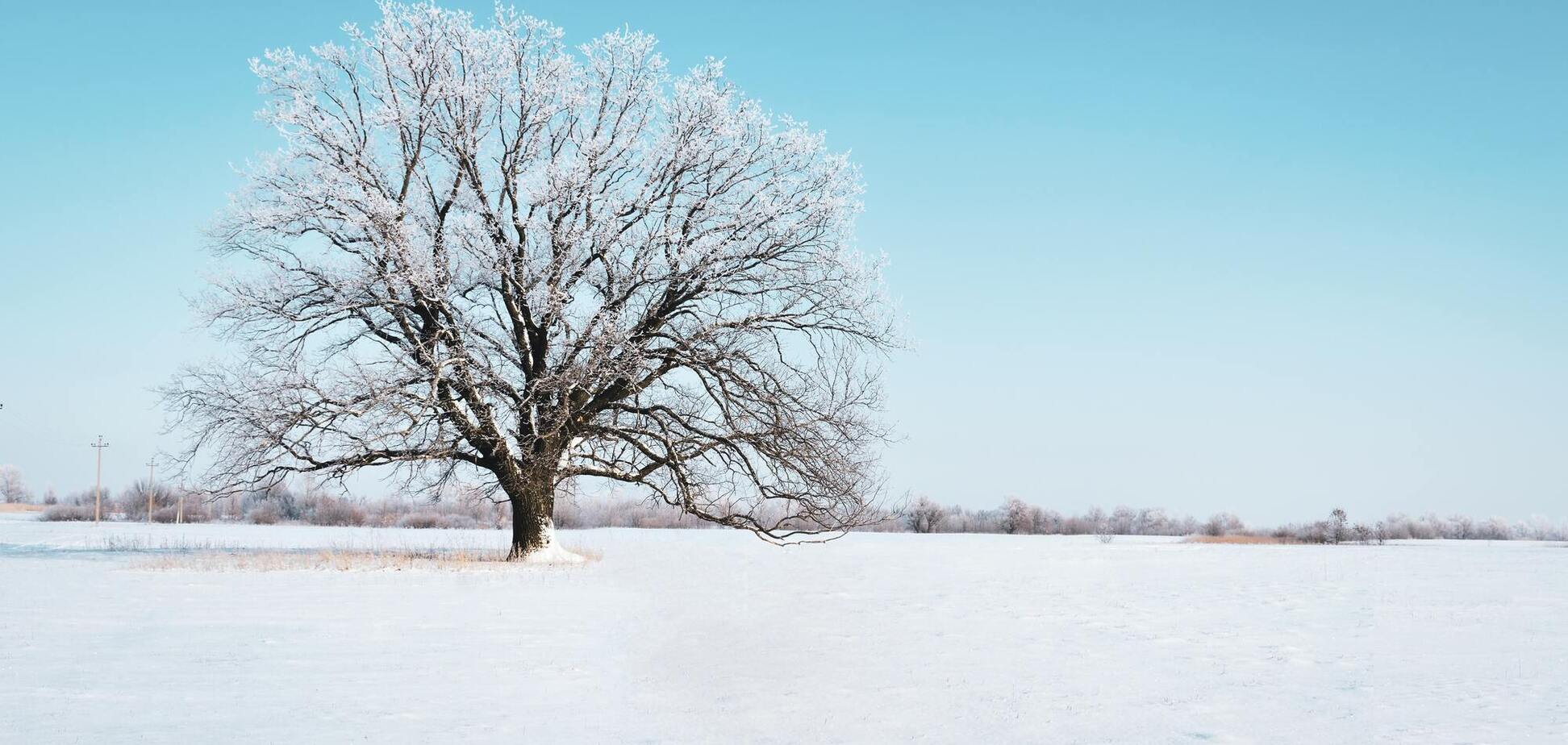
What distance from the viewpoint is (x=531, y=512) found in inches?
800

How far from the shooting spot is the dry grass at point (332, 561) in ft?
60.0

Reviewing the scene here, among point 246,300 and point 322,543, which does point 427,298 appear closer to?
point 246,300

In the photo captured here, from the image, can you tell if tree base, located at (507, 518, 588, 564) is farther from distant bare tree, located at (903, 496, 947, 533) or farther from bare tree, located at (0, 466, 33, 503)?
bare tree, located at (0, 466, 33, 503)

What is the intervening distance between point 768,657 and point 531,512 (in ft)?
38.6

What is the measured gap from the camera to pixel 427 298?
18781 mm

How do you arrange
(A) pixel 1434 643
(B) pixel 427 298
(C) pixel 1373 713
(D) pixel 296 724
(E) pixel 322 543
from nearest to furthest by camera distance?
(D) pixel 296 724, (C) pixel 1373 713, (A) pixel 1434 643, (B) pixel 427 298, (E) pixel 322 543

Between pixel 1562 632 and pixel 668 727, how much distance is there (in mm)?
10398

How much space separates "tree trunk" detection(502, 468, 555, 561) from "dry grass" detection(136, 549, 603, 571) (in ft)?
1.76

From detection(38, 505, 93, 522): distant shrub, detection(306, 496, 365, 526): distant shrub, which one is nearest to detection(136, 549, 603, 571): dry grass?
detection(306, 496, 365, 526): distant shrub

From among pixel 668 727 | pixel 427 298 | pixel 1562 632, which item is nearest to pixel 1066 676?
pixel 668 727

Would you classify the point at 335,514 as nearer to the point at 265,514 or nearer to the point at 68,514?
the point at 265,514

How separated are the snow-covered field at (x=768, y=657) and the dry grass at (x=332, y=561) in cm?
63

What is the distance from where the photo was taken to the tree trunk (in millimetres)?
20281

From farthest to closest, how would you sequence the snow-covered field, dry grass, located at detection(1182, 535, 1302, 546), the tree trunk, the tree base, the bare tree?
the bare tree → dry grass, located at detection(1182, 535, 1302, 546) → the tree trunk → the tree base → the snow-covered field
